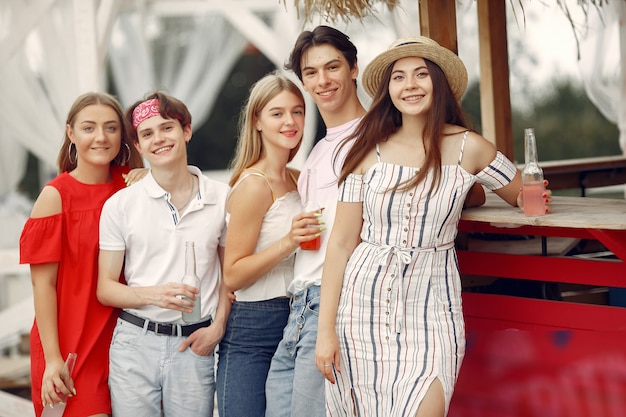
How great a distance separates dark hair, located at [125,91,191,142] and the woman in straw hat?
2.74 feet

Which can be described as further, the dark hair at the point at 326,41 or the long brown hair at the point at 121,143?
the long brown hair at the point at 121,143

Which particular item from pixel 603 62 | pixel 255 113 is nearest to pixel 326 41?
pixel 255 113

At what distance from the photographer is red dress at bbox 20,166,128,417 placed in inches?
145

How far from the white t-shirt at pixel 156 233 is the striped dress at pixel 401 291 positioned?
0.69 meters

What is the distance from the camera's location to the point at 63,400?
3.68 m

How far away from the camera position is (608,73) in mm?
8234

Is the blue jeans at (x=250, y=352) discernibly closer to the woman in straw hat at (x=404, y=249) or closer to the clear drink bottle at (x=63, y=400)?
the woman in straw hat at (x=404, y=249)

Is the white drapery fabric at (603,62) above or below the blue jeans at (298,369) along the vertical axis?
above

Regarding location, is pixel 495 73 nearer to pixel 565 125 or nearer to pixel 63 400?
pixel 63 400

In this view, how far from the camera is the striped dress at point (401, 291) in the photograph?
10.4 ft

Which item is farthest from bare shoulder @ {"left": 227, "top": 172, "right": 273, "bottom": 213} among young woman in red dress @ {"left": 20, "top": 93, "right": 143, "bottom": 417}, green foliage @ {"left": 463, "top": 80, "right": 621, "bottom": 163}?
green foliage @ {"left": 463, "top": 80, "right": 621, "bottom": 163}

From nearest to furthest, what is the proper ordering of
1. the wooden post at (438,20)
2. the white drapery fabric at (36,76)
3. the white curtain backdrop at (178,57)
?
1. the wooden post at (438,20)
2. the white drapery fabric at (36,76)
3. the white curtain backdrop at (178,57)

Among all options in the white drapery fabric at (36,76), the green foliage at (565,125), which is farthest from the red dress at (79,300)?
the green foliage at (565,125)

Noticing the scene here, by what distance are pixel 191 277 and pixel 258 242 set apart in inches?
11.9
